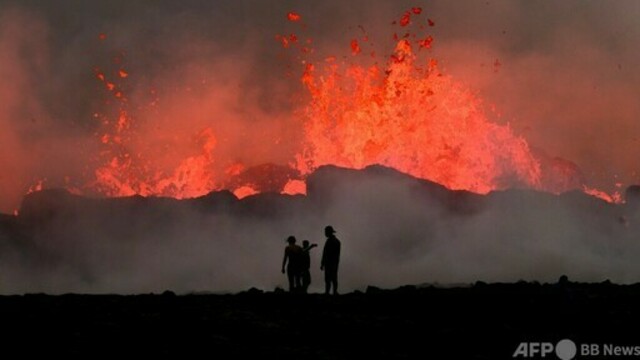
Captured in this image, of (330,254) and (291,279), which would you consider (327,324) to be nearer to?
(330,254)

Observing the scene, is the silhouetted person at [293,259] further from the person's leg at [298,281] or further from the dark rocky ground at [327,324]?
the dark rocky ground at [327,324]

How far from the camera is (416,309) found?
28.2 metres

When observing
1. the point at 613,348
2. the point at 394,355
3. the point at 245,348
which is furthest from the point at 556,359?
the point at 245,348

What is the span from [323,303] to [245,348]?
9.41 meters

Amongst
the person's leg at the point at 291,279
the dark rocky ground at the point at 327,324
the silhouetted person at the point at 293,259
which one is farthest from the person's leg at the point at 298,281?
the dark rocky ground at the point at 327,324

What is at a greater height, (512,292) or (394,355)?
(512,292)

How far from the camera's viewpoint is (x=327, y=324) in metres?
24.7

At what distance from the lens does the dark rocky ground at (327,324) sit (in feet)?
67.2

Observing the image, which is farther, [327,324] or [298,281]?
[298,281]

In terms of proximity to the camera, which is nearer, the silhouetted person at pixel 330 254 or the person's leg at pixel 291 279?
the silhouetted person at pixel 330 254

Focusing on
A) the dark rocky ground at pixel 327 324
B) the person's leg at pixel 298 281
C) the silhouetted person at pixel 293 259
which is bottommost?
the dark rocky ground at pixel 327 324

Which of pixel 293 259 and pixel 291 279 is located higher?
pixel 293 259

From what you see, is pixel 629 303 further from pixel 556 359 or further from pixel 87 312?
pixel 87 312

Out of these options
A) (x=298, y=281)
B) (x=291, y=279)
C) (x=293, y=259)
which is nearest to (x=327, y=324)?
(x=293, y=259)
